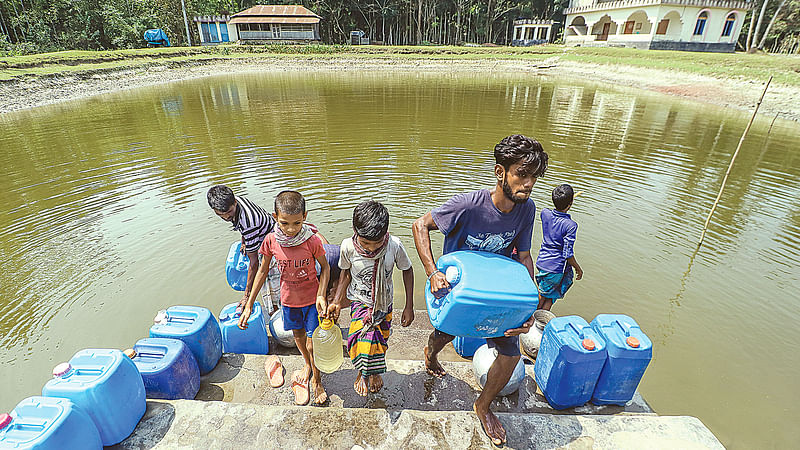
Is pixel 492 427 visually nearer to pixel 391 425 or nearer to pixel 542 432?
pixel 542 432

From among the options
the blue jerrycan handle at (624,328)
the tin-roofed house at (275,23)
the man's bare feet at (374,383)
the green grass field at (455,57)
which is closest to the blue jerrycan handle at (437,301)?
the man's bare feet at (374,383)

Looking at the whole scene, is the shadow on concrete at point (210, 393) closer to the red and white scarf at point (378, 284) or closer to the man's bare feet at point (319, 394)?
the man's bare feet at point (319, 394)

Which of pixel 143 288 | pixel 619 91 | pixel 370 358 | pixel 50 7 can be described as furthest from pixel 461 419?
pixel 50 7

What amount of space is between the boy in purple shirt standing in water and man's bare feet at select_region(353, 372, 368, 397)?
2.09 m

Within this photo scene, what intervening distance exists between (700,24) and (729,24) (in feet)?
10.1

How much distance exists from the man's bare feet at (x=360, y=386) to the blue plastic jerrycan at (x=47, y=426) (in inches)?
65.0

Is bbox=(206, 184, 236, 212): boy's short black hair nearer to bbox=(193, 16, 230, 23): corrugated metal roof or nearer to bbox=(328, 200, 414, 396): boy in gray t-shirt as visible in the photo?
bbox=(328, 200, 414, 396): boy in gray t-shirt

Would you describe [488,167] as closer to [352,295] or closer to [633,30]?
[352,295]

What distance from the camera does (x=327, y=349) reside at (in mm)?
3086

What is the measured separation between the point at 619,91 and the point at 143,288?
1098 inches

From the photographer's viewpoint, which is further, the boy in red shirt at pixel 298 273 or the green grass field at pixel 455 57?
the green grass field at pixel 455 57

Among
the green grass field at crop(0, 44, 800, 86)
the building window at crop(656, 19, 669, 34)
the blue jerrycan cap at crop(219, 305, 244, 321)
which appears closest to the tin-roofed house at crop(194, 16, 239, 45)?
the green grass field at crop(0, 44, 800, 86)

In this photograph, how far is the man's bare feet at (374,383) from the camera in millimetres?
3012

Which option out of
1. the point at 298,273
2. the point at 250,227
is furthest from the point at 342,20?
the point at 298,273
